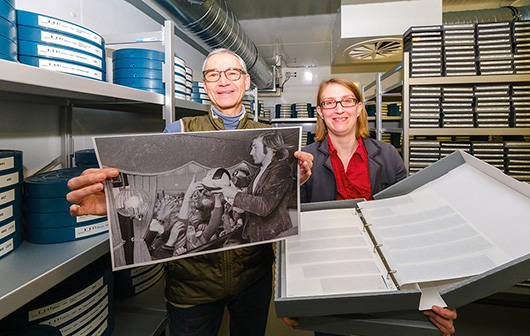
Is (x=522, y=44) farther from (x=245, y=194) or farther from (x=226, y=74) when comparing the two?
(x=245, y=194)

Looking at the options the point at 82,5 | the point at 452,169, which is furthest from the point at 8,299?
the point at 82,5

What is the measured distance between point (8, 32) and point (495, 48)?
290cm

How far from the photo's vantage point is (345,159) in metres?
1.30

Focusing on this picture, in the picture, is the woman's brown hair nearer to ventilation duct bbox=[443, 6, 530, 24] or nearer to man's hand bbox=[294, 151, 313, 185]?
man's hand bbox=[294, 151, 313, 185]

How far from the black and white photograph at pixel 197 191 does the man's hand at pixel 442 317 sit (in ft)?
1.13

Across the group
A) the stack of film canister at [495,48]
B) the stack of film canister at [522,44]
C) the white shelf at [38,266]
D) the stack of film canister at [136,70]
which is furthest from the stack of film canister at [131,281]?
the stack of film canister at [522,44]

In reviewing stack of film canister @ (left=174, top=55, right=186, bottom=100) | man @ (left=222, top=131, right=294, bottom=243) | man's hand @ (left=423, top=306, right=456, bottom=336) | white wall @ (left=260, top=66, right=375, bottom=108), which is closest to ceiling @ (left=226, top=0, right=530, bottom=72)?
white wall @ (left=260, top=66, right=375, bottom=108)

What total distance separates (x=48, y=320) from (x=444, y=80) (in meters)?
2.75

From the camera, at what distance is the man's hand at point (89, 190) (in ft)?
1.91

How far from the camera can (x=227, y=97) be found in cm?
111

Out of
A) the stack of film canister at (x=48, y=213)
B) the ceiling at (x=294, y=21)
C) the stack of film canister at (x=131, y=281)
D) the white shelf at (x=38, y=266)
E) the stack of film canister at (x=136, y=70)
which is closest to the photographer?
the white shelf at (x=38, y=266)

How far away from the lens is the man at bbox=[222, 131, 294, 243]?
0.70m

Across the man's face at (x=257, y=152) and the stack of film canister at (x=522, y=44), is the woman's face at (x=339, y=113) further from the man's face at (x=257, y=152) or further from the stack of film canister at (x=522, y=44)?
the stack of film canister at (x=522, y=44)

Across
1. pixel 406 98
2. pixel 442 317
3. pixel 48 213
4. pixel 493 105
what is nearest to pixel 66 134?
pixel 48 213
